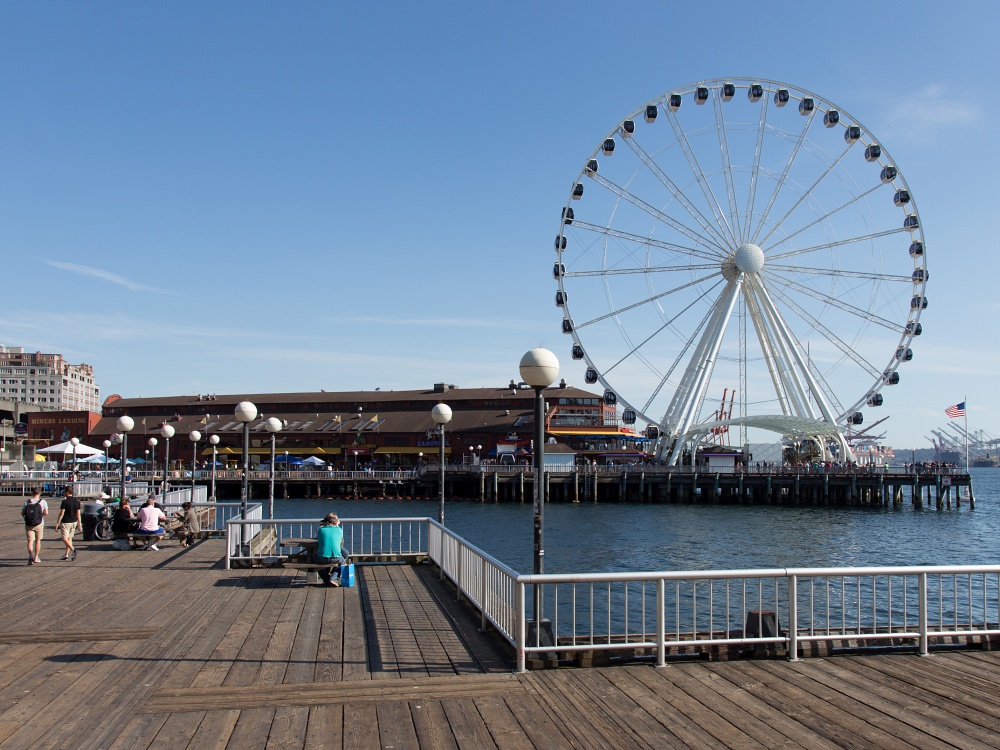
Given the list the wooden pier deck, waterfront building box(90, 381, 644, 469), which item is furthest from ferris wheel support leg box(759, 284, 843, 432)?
the wooden pier deck

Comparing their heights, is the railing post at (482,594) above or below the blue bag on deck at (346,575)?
above

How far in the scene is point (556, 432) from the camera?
83.6m

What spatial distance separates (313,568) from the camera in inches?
500

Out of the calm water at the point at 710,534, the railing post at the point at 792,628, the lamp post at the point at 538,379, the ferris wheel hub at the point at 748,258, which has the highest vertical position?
the ferris wheel hub at the point at 748,258

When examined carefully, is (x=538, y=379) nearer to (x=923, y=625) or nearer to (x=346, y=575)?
(x=923, y=625)

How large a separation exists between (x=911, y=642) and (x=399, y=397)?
8561cm

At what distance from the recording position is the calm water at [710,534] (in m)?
31.4

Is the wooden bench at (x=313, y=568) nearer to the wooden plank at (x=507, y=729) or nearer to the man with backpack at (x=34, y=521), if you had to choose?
the man with backpack at (x=34, y=521)

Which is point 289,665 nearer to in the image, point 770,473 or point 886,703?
point 886,703

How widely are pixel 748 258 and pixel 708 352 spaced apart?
20.6ft

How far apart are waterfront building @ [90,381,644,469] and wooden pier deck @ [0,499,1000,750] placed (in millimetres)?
66173

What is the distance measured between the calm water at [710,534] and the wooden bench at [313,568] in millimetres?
14194

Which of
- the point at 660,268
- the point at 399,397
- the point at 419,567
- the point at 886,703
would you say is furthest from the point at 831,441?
the point at 886,703

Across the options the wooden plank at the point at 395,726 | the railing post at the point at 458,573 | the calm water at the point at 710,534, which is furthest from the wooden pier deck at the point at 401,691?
the calm water at the point at 710,534
